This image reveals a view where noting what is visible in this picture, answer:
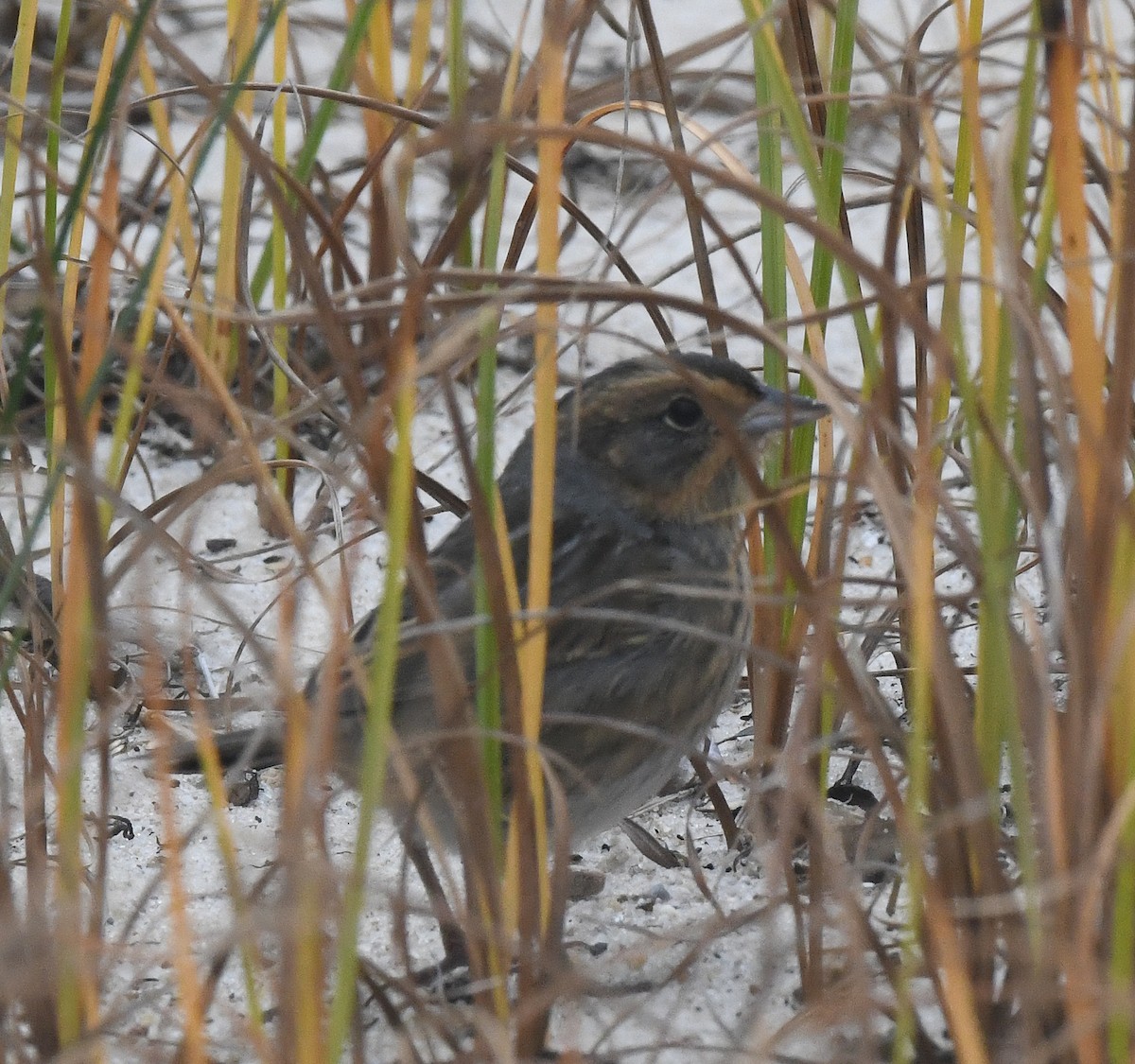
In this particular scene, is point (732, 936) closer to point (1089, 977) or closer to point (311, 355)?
point (1089, 977)

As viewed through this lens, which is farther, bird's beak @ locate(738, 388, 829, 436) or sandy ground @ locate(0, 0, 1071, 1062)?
bird's beak @ locate(738, 388, 829, 436)

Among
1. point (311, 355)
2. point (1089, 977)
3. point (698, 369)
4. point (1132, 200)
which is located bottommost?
point (1089, 977)

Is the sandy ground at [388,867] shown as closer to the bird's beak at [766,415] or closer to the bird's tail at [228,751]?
the bird's tail at [228,751]

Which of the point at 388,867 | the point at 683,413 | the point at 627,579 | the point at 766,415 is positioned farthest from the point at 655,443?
the point at 388,867

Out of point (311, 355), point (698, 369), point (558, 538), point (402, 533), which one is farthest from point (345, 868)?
point (311, 355)

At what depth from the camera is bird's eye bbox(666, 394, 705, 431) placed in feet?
9.39

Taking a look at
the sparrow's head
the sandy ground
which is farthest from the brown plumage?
the sandy ground

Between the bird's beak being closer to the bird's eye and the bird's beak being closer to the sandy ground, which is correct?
the bird's eye

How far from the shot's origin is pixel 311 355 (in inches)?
167

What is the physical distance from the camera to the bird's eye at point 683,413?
9.39 ft

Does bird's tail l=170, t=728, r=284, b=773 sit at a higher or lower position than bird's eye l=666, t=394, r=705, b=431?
lower

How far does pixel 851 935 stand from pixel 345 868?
1.24 metres

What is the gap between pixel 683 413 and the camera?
9.43ft

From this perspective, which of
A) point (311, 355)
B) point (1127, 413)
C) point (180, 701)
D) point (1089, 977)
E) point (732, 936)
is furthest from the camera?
point (311, 355)
